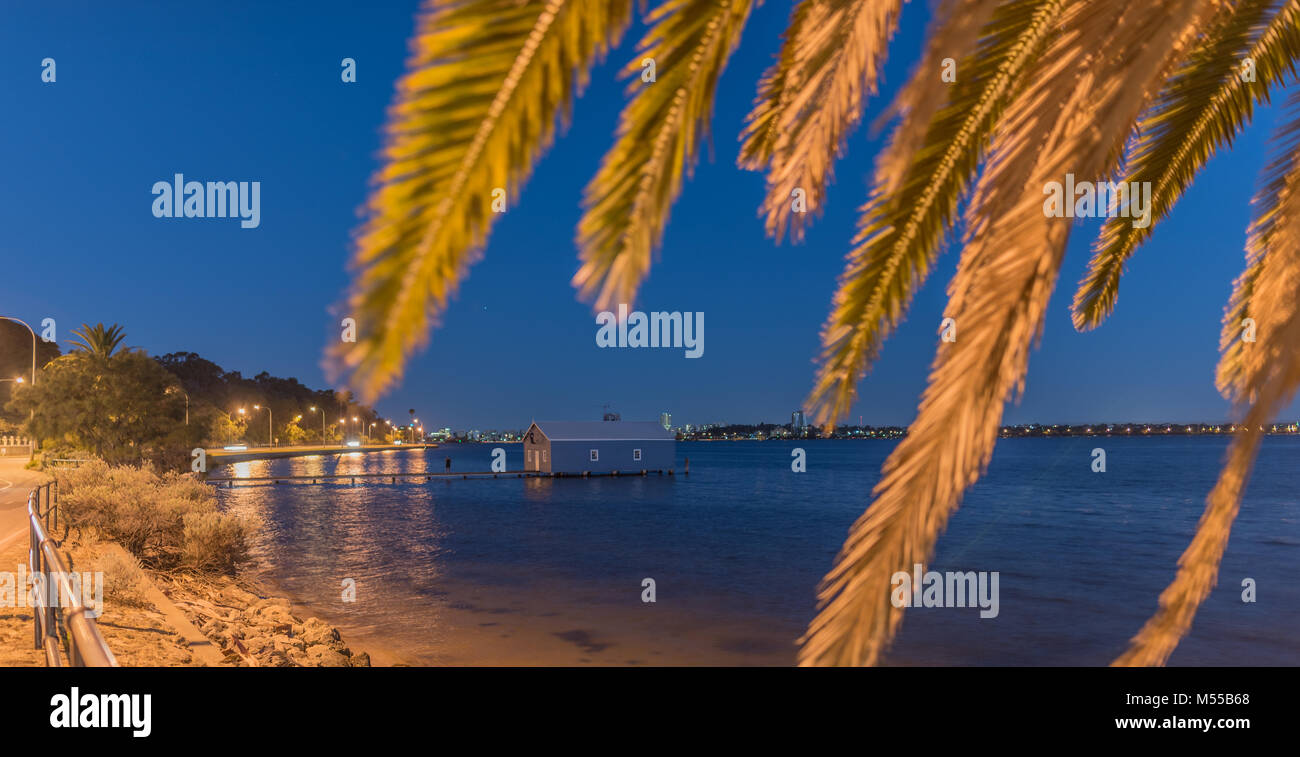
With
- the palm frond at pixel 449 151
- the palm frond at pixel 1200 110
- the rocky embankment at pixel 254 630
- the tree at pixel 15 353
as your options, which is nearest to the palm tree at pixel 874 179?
the palm frond at pixel 449 151

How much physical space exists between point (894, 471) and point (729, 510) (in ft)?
202

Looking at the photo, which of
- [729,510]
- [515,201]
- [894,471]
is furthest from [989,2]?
[729,510]

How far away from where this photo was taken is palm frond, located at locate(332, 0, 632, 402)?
1296mm

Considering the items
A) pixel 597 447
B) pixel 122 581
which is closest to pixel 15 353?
pixel 597 447

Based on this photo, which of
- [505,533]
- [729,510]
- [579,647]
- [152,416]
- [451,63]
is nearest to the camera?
[451,63]

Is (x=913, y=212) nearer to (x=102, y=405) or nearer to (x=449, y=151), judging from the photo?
(x=449, y=151)

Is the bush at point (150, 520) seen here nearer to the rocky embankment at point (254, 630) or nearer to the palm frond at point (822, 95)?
the rocky embankment at point (254, 630)

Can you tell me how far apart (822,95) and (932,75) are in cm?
34

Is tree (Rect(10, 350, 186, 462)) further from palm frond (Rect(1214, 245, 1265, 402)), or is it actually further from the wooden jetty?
palm frond (Rect(1214, 245, 1265, 402))

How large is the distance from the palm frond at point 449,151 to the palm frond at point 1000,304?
119 cm

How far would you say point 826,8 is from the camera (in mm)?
2162

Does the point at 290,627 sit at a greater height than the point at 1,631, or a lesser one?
lesser
